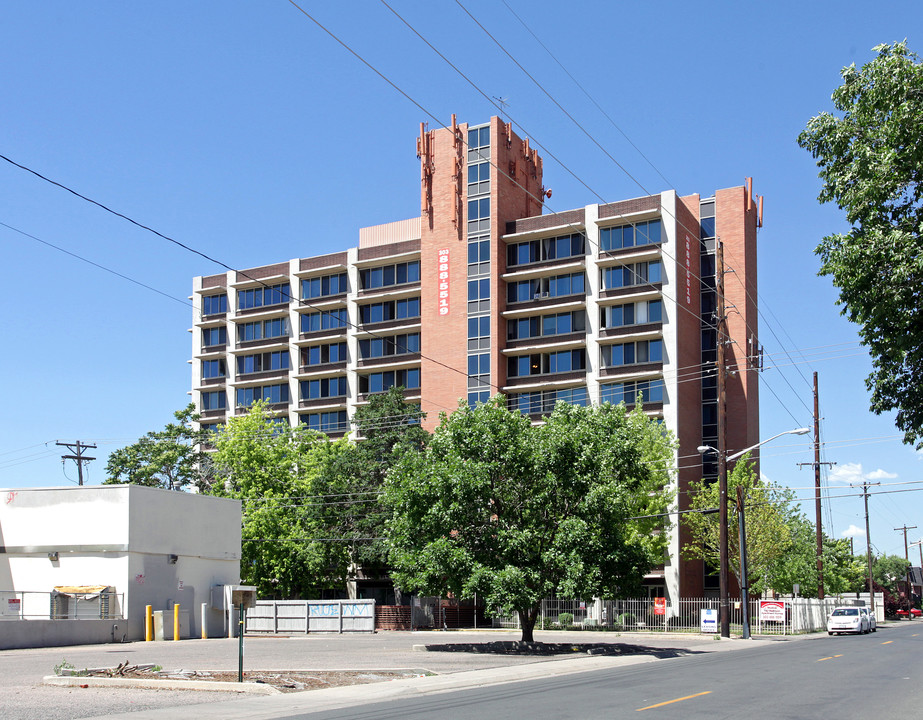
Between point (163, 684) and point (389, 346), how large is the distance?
5757 cm

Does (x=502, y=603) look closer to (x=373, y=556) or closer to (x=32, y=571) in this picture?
(x=32, y=571)

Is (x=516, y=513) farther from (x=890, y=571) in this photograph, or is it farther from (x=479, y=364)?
(x=890, y=571)

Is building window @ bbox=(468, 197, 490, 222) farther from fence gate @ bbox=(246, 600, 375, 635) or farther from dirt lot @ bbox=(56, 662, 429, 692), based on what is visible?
dirt lot @ bbox=(56, 662, 429, 692)

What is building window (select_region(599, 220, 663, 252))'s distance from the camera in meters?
66.4

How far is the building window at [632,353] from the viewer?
65.8 metres

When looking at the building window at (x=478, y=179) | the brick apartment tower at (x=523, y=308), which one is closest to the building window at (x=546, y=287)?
the brick apartment tower at (x=523, y=308)

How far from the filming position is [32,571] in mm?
41406

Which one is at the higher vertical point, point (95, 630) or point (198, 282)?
point (198, 282)

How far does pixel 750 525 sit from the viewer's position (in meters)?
59.6

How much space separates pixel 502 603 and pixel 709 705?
15.6 metres

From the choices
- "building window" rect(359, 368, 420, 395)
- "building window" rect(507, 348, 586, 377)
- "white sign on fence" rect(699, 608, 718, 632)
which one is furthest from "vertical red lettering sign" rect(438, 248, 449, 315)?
"white sign on fence" rect(699, 608, 718, 632)

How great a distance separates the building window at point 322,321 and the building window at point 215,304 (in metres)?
9.42

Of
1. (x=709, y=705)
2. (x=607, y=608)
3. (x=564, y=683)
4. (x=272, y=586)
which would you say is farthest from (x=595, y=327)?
(x=709, y=705)

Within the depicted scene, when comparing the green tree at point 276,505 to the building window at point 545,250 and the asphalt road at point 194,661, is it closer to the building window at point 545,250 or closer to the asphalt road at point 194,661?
the building window at point 545,250
